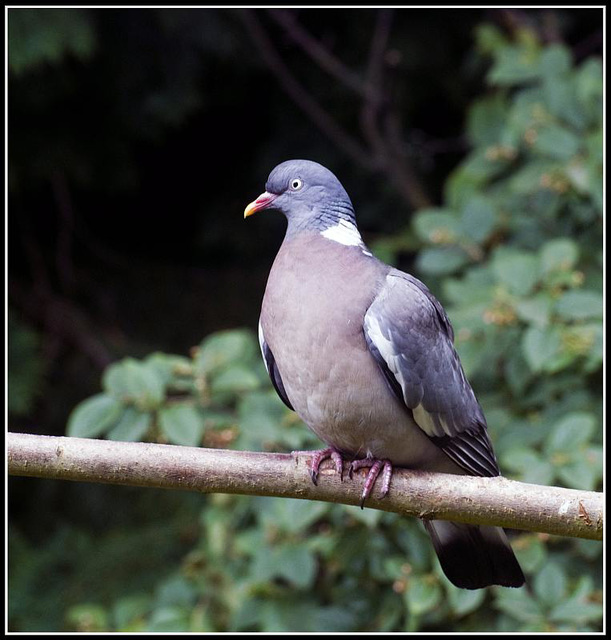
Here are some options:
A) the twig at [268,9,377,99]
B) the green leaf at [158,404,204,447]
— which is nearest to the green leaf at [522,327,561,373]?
the green leaf at [158,404,204,447]

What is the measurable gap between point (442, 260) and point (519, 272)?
1.04 ft

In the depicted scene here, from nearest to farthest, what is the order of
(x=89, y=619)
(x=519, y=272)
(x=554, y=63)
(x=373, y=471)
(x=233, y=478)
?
1. (x=233, y=478)
2. (x=373, y=471)
3. (x=519, y=272)
4. (x=89, y=619)
5. (x=554, y=63)

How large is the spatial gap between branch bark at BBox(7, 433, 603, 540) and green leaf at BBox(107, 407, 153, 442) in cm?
55

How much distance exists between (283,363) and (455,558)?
0.56m

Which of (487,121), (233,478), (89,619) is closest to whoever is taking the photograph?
(233,478)

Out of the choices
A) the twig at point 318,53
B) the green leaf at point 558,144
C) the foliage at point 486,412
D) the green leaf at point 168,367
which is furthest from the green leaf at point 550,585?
the twig at point 318,53

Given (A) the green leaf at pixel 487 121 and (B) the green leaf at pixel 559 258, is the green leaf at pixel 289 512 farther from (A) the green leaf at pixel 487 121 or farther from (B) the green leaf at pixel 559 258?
(A) the green leaf at pixel 487 121

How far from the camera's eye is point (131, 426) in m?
2.03

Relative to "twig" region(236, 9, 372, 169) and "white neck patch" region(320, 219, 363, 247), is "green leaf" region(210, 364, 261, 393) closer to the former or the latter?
"white neck patch" region(320, 219, 363, 247)

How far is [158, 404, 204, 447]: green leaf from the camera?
6.51ft

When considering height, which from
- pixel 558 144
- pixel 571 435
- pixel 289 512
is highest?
pixel 558 144

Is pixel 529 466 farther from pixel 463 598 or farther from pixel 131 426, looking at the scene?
A: pixel 131 426

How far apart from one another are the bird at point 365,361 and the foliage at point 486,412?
0.30m

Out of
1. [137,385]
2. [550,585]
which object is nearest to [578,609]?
[550,585]
